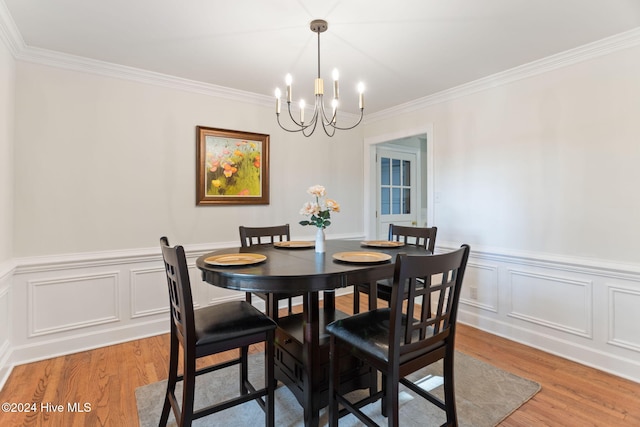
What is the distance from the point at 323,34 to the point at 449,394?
7.63 ft

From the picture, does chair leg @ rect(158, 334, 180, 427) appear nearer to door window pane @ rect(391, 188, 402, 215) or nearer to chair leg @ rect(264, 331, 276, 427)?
chair leg @ rect(264, 331, 276, 427)

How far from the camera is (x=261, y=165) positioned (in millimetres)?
3582

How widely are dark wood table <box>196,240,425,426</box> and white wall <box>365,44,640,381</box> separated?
1.30 metres

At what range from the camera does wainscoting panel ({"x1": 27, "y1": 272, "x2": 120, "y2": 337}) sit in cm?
253

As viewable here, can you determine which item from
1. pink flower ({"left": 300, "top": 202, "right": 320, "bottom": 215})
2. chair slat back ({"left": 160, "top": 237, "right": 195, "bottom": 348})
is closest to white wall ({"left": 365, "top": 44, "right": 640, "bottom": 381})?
pink flower ({"left": 300, "top": 202, "right": 320, "bottom": 215})

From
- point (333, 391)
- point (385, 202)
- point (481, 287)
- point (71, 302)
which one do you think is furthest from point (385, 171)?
point (71, 302)

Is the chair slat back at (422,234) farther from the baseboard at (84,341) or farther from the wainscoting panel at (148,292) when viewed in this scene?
the baseboard at (84,341)

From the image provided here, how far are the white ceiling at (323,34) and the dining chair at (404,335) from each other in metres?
1.56

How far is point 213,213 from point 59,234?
1244 mm

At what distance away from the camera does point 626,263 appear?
7.59 ft

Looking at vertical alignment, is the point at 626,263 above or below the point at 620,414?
above

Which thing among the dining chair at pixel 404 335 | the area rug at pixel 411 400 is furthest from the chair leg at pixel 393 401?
the area rug at pixel 411 400

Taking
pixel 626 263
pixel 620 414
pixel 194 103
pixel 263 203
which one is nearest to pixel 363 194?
pixel 263 203

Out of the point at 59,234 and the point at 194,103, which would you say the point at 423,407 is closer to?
the point at 59,234
